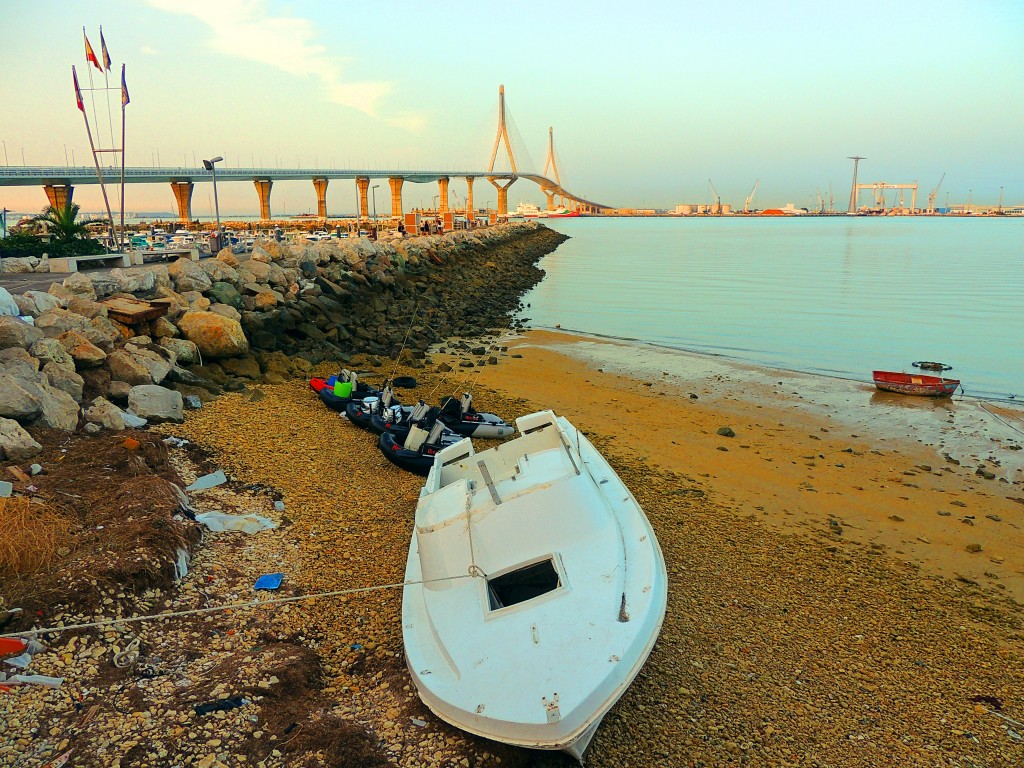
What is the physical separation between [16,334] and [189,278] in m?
5.13

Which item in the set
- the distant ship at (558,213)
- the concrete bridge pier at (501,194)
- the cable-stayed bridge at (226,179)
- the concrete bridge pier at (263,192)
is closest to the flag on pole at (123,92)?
the cable-stayed bridge at (226,179)

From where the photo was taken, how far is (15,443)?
605 centimetres

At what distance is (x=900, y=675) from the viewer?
15.0 ft

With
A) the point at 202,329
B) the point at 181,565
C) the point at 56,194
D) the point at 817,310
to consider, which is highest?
the point at 56,194

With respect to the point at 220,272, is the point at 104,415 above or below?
below

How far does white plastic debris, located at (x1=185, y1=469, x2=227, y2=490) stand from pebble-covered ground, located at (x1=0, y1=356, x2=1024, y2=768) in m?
0.15

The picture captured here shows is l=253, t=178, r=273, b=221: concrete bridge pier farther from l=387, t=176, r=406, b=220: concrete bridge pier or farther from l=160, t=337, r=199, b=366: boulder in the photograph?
l=160, t=337, r=199, b=366: boulder

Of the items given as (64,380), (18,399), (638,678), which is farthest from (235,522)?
(638,678)

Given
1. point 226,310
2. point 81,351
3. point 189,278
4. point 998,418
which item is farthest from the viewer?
point 189,278

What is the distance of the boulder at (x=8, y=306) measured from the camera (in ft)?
28.6

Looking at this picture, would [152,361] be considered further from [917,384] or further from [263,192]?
[263,192]

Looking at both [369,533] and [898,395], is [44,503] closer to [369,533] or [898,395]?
[369,533]

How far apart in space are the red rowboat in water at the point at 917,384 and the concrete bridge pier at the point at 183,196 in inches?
1658

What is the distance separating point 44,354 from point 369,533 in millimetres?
4994
